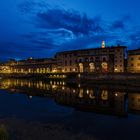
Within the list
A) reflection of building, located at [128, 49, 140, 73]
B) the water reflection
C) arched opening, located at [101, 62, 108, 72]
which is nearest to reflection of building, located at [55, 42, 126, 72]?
arched opening, located at [101, 62, 108, 72]

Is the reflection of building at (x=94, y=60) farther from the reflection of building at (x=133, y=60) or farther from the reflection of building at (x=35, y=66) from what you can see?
the reflection of building at (x=35, y=66)

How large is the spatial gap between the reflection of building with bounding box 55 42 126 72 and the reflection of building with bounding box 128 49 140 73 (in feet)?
8.27

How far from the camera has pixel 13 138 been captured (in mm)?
12531

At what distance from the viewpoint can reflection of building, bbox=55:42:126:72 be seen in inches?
3017

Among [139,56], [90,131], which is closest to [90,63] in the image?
[139,56]

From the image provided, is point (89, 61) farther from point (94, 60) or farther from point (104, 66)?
point (104, 66)

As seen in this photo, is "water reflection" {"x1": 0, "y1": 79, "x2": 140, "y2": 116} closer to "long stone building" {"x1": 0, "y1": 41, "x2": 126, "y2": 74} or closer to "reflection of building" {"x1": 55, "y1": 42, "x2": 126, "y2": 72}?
"reflection of building" {"x1": 55, "y1": 42, "x2": 126, "y2": 72}

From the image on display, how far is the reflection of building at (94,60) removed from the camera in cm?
7662

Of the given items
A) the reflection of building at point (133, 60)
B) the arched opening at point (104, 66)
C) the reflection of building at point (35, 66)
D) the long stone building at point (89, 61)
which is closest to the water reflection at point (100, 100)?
the reflection of building at point (133, 60)

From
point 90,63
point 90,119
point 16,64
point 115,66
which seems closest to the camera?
point 90,119

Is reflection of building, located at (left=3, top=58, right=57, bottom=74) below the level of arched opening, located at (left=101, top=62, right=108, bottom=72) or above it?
above

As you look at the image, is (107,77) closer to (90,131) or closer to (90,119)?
(90,119)

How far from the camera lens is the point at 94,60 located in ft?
274

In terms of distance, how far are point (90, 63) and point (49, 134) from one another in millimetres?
72537
